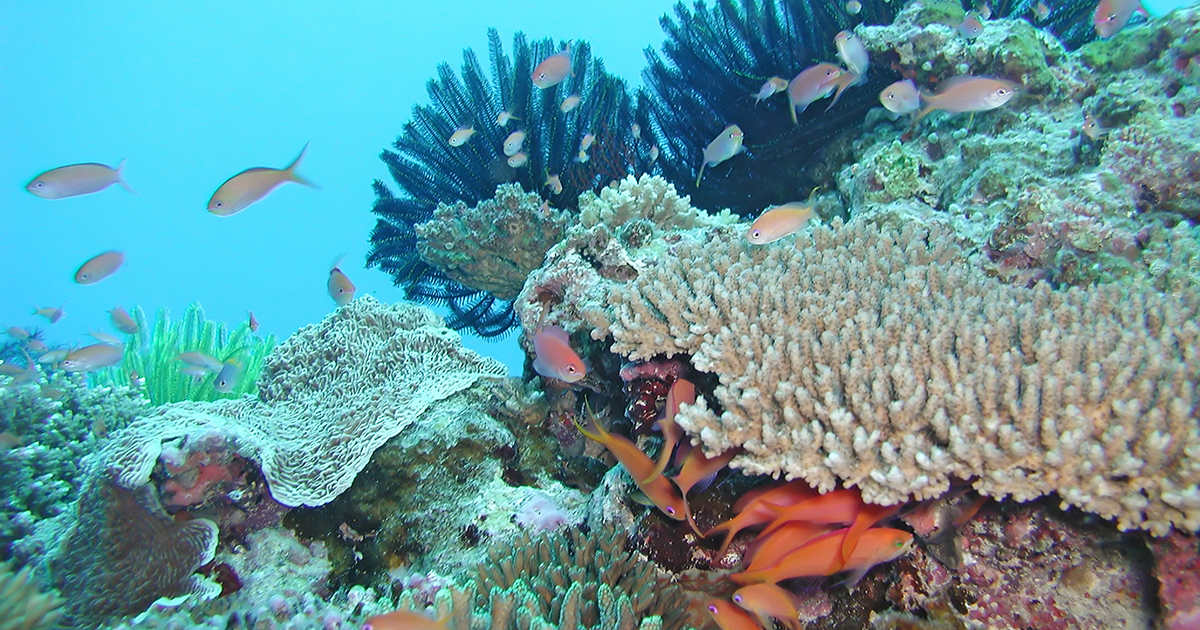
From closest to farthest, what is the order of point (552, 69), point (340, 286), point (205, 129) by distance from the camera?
point (552, 69) → point (340, 286) → point (205, 129)

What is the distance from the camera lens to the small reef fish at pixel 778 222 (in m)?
2.98

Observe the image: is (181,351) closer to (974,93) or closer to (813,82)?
(813,82)

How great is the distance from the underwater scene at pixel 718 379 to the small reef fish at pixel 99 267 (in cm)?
4

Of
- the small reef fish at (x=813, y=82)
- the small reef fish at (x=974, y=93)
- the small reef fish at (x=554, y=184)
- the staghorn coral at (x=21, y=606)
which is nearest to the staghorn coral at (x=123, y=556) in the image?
the staghorn coral at (x=21, y=606)

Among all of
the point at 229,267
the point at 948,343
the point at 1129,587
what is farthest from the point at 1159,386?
the point at 229,267

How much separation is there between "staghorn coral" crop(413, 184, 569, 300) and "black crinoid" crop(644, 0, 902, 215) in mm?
2150

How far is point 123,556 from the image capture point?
324 cm

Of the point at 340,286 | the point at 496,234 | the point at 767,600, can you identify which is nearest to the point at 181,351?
the point at 340,286

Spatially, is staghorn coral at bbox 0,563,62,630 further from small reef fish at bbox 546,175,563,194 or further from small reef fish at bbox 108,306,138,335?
small reef fish at bbox 108,306,138,335

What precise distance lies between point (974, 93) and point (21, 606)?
5.82m

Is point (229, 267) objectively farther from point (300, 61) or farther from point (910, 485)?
point (910, 485)

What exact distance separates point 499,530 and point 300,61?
17310 cm

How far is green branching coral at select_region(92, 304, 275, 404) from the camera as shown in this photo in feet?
27.0

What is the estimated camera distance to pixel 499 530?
355 cm
